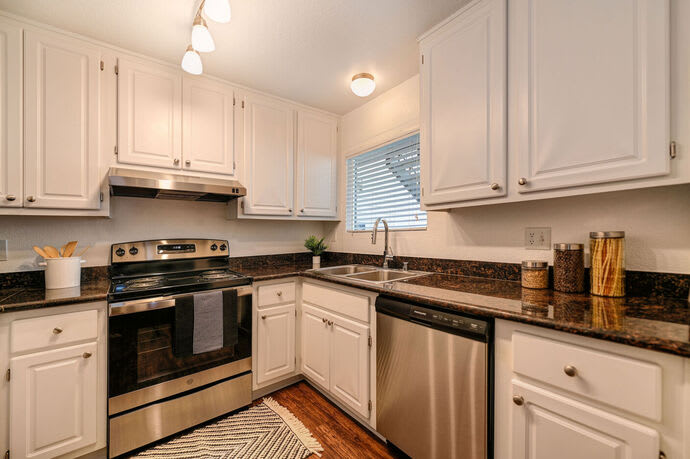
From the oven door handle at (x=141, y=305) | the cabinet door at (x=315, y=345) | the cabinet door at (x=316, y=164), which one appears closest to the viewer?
the oven door handle at (x=141, y=305)

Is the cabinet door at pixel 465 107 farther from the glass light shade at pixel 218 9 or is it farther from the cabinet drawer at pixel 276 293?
the cabinet drawer at pixel 276 293

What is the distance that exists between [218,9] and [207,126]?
39.9 inches

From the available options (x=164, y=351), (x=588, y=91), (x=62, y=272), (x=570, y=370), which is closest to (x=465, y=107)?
(x=588, y=91)

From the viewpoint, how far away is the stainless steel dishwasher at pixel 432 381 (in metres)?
1.08

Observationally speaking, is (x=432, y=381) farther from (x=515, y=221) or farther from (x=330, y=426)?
(x=515, y=221)

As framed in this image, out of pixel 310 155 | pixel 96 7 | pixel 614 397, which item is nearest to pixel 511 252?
pixel 614 397

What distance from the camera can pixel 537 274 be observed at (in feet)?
4.49

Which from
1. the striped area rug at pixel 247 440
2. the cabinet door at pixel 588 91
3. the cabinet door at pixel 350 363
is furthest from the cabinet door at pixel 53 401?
the cabinet door at pixel 588 91

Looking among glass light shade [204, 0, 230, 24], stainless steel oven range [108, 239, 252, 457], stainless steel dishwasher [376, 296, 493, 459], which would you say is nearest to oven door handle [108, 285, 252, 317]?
stainless steel oven range [108, 239, 252, 457]

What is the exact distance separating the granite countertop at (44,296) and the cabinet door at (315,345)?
3.98ft

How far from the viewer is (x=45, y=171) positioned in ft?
5.20

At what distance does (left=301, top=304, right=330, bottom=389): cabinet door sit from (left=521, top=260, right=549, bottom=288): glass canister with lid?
47.9 inches

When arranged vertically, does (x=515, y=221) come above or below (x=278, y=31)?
below

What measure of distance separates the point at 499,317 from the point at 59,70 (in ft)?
8.58
